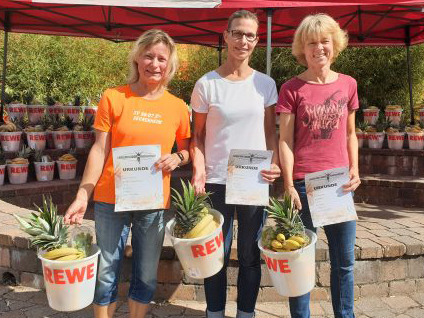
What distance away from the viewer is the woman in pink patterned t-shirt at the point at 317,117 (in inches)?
109

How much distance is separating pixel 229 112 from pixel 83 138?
5.16 metres

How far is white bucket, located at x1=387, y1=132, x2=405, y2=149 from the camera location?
777cm

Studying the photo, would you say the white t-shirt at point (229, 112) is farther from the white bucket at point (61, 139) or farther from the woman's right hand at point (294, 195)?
the white bucket at point (61, 139)

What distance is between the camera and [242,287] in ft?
10.1

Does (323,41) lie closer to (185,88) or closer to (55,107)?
(55,107)

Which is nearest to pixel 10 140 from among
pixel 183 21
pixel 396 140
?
pixel 183 21

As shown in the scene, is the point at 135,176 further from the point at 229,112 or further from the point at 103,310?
the point at 103,310

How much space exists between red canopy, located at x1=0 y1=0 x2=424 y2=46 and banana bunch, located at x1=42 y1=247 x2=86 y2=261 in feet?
16.4

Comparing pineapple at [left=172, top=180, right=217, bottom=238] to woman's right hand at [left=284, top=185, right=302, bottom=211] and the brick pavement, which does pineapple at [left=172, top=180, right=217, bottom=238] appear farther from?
the brick pavement

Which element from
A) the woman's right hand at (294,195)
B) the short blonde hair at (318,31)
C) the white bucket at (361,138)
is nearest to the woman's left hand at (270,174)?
the woman's right hand at (294,195)

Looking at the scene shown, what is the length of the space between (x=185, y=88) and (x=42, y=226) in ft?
55.2

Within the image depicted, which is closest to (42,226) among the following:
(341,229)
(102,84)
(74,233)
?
(74,233)

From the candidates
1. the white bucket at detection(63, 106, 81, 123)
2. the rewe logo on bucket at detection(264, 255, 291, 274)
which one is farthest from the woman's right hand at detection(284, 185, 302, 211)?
the white bucket at detection(63, 106, 81, 123)

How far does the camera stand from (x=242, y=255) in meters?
3.02
